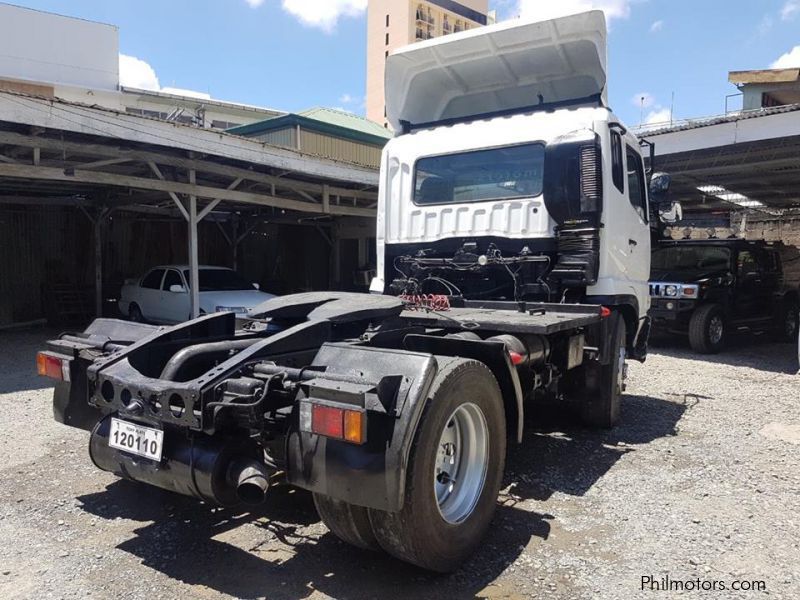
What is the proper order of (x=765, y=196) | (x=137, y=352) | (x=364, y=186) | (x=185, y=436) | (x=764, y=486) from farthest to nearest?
(x=765, y=196) < (x=364, y=186) < (x=764, y=486) < (x=137, y=352) < (x=185, y=436)

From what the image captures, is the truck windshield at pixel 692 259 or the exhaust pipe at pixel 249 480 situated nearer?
the exhaust pipe at pixel 249 480

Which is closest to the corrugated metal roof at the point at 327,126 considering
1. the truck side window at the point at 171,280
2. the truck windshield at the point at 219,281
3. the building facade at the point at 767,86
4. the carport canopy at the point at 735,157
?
the truck windshield at the point at 219,281

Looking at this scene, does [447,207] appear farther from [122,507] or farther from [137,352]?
[122,507]

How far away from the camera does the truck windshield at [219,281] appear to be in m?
12.2

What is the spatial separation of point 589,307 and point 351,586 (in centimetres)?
280

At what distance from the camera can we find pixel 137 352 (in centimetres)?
332

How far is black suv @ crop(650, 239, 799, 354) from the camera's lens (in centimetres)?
1028

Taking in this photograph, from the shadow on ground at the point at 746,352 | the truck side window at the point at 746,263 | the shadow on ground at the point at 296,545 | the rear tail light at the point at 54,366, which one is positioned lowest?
the shadow on ground at the point at 296,545

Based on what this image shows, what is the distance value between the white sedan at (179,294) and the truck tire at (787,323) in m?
10.6

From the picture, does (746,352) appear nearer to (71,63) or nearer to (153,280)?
(153,280)

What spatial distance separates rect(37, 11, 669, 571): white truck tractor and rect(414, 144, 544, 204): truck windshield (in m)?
0.02

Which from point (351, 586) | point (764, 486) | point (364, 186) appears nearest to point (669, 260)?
point (364, 186)

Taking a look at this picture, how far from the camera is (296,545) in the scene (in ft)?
10.7

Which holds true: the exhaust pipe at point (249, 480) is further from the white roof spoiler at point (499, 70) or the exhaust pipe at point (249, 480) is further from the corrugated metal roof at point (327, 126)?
the corrugated metal roof at point (327, 126)
